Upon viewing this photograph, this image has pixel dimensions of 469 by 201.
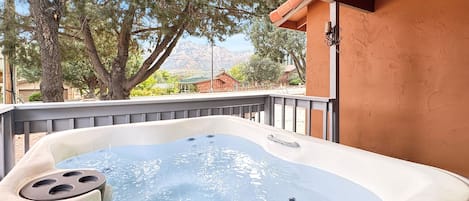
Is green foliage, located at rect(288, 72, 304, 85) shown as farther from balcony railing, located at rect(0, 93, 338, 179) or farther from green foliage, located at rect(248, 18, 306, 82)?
balcony railing, located at rect(0, 93, 338, 179)

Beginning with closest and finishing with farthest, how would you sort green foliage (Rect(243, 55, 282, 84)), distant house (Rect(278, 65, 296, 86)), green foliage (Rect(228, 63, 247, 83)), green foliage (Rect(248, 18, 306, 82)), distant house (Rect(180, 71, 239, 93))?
green foliage (Rect(248, 18, 306, 82)), distant house (Rect(180, 71, 239, 93)), green foliage (Rect(243, 55, 282, 84)), distant house (Rect(278, 65, 296, 86)), green foliage (Rect(228, 63, 247, 83))

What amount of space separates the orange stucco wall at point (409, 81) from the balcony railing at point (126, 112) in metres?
0.58

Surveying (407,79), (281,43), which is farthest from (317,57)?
(281,43)

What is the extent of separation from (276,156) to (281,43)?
710 centimetres

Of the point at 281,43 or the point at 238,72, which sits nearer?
the point at 281,43

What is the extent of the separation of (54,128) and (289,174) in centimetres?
182

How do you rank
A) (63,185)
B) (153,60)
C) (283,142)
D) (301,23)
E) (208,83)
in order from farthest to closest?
1. (208,83)
2. (153,60)
3. (301,23)
4. (283,142)
5. (63,185)

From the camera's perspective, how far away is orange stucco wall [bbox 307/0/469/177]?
2297 millimetres

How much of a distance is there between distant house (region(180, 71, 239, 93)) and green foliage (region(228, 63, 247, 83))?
0.68 feet

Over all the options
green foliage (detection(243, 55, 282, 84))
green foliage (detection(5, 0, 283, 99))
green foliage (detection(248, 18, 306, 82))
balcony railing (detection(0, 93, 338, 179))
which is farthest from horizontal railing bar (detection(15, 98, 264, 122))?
green foliage (detection(243, 55, 282, 84))

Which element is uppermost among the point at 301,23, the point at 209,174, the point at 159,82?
the point at 301,23

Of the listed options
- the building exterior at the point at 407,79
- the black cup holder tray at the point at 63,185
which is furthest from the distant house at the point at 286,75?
the black cup holder tray at the point at 63,185

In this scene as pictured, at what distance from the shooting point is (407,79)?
2.65 metres

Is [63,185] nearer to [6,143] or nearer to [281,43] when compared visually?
[6,143]
